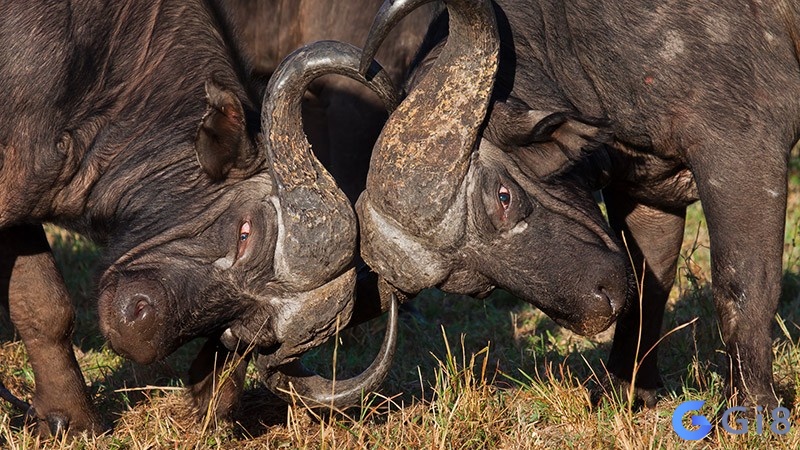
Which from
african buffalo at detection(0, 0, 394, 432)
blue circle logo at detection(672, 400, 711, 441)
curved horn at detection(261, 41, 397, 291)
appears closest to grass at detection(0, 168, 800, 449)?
blue circle logo at detection(672, 400, 711, 441)

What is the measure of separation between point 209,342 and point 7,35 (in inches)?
62.1

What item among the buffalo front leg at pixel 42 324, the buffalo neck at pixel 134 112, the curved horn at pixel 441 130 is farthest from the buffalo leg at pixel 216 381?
the curved horn at pixel 441 130

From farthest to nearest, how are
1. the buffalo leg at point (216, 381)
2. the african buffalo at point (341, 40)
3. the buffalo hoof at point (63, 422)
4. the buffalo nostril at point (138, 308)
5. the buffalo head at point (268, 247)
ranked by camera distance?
1. the african buffalo at point (341, 40)
2. the buffalo hoof at point (63, 422)
3. the buffalo leg at point (216, 381)
4. the buffalo head at point (268, 247)
5. the buffalo nostril at point (138, 308)

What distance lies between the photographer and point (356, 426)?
544 centimetres

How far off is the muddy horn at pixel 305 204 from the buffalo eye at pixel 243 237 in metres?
0.14

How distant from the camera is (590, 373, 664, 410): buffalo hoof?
6.16 meters

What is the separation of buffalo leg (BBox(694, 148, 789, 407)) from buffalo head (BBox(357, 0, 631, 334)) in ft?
1.61

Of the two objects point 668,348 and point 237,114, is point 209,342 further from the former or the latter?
point 668,348

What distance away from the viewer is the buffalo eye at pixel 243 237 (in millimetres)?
Result: 5219

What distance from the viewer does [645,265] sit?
6.50m

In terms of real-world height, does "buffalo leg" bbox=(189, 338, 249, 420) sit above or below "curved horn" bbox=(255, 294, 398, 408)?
below

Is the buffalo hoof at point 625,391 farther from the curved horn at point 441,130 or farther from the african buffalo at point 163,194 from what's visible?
the curved horn at point 441,130

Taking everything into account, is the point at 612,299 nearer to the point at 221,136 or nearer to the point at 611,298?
the point at 611,298

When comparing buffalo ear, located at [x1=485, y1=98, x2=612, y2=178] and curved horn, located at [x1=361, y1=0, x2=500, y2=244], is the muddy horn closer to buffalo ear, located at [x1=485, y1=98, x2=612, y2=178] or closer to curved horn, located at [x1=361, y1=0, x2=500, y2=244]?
curved horn, located at [x1=361, y1=0, x2=500, y2=244]
